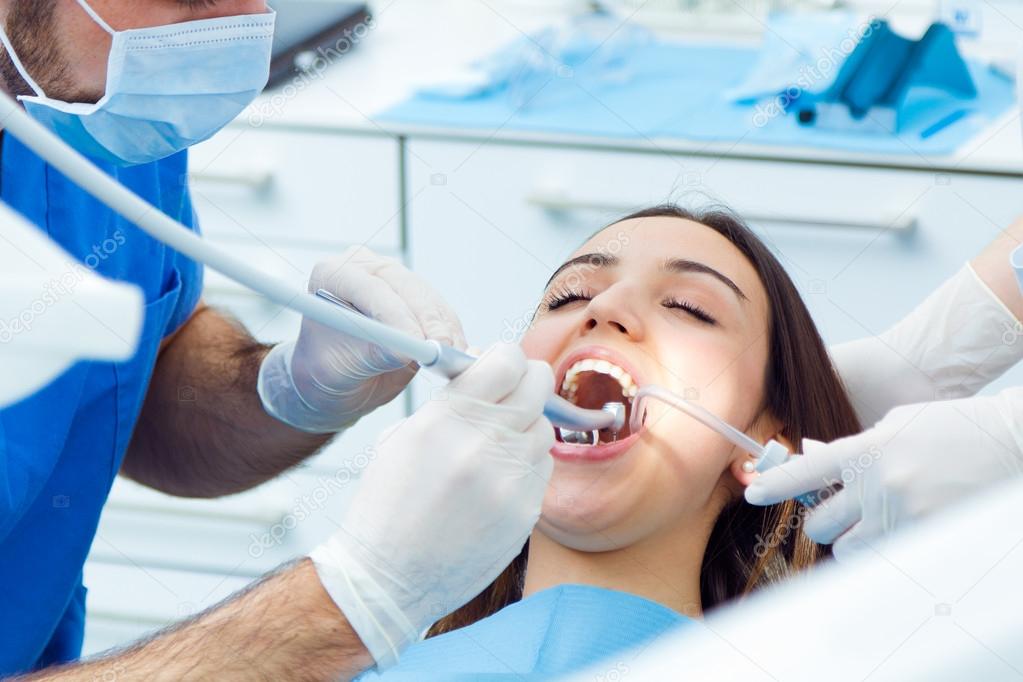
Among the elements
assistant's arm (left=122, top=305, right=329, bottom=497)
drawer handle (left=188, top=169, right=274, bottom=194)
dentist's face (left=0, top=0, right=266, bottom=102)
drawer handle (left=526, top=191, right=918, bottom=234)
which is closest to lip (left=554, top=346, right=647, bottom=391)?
assistant's arm (left=122, top=305, right=329, bottom=497)

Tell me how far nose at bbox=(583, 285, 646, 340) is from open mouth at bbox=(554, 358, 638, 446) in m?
0.05

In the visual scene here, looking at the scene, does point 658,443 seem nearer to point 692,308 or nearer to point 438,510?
point 692,308

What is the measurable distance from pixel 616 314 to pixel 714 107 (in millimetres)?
1031

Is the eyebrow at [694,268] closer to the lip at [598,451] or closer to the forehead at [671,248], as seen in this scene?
the forehead at [671,248]

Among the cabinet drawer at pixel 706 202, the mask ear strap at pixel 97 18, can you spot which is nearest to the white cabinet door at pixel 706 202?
the cabinet drawer at pixel 706 202

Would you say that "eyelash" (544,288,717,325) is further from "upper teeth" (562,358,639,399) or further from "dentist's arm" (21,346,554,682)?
"dentist's arm" (21,346,554,682)

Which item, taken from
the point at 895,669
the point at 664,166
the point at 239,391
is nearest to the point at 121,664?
the point at 239,391

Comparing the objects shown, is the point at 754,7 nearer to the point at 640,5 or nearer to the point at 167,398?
the point at 640,5

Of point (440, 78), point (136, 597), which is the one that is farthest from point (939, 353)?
point (136, 597)

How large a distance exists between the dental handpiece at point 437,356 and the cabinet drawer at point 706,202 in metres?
0.82

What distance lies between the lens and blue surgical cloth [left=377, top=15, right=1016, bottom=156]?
7.73 ft

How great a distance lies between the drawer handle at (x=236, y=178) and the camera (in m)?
2.55

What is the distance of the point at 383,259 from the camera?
4.93ft

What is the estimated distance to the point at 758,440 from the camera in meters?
1.64
